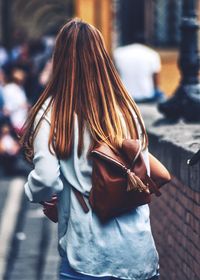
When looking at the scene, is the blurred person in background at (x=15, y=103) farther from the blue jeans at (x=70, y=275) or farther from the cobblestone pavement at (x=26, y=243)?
the blue jeans at (x=70, y=275)

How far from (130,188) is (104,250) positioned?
0.96 ft

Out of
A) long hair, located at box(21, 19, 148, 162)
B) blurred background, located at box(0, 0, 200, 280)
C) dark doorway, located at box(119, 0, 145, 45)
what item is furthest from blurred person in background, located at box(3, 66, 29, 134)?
long hair, located at box(21, 19, 148, 162)

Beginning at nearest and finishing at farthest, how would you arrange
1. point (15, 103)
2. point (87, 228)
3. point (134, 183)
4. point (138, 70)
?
point (134, 183) < point (87, 228) < point (138, 70) < point (15, 103)

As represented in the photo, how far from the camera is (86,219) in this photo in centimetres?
430

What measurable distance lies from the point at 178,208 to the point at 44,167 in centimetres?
209

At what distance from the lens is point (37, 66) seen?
1902 centimetres

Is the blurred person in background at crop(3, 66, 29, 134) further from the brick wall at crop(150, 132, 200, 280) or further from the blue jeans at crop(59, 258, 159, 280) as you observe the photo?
the blue jeans at crop(59, 258, 159, 280)

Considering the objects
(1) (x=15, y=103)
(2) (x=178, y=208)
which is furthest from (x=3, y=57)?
(2) (x=178, y=208)

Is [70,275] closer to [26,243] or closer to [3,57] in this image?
[26,243]

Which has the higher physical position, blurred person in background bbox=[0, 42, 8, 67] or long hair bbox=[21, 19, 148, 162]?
long hair bbox=[21, 19, 148, 162]

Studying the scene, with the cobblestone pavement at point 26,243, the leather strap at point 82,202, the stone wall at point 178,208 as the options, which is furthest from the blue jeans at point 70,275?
the cobblestone pavement at point 26,243

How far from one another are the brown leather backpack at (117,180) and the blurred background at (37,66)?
390 centimetres

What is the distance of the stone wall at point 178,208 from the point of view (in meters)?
5.67

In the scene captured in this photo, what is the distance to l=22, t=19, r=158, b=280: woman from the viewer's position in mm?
4285
